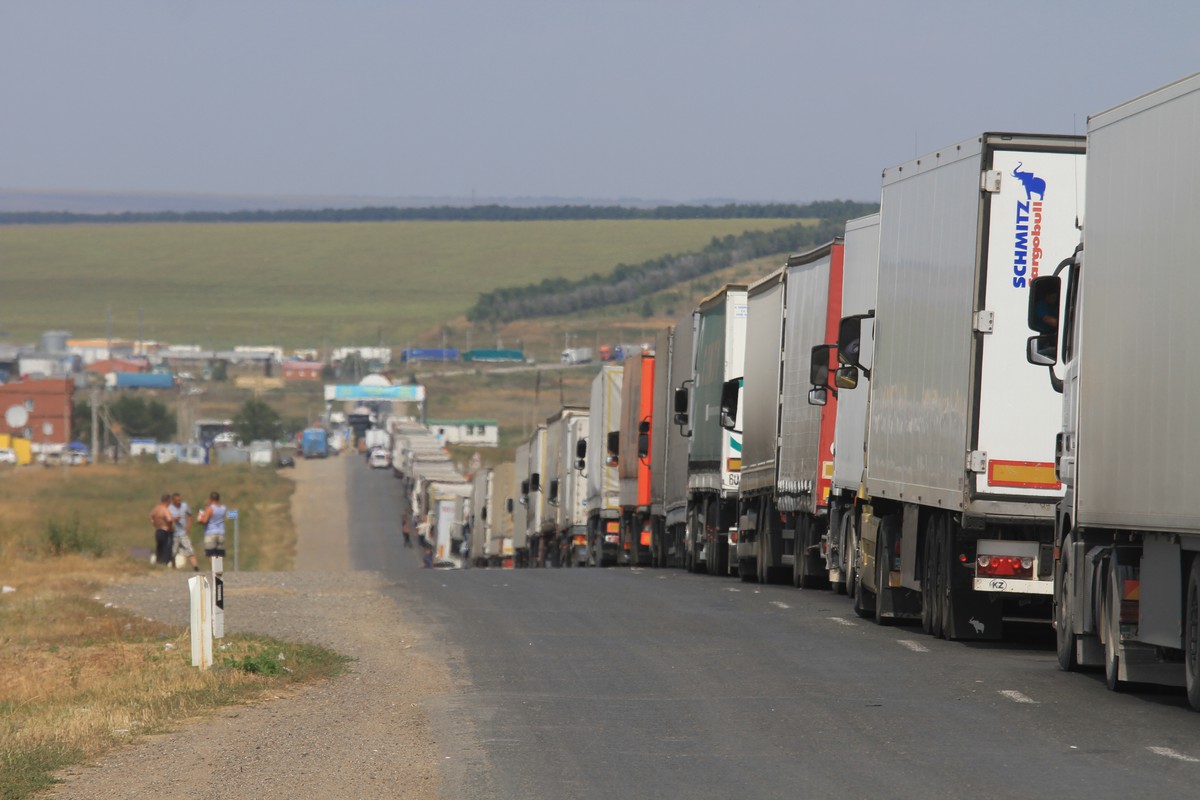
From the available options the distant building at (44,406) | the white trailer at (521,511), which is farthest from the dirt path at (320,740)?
the distant building at (44,406)

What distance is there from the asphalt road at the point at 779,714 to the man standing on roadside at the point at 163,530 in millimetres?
15650

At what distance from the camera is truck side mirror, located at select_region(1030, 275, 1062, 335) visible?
1337cm

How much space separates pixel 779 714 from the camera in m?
11.1

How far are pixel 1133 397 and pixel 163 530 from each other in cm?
2590

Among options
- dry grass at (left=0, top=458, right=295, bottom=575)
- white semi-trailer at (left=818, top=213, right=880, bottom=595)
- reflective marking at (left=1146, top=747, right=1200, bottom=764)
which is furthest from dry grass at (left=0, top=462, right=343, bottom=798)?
dry grass at (left=0, top=458, right=295, bottom=575)

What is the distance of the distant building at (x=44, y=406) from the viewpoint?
171m

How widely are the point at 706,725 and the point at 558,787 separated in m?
2.28

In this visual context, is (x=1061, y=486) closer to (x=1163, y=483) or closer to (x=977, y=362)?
(x=977, y=362)

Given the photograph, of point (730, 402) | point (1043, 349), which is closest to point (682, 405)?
point (730, 402)

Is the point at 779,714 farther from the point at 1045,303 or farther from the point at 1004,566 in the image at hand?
the point at 1004,566

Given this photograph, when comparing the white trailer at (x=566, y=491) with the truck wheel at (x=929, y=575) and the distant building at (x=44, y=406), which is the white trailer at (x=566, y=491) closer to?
the truck wheel at (x=929, y=575)

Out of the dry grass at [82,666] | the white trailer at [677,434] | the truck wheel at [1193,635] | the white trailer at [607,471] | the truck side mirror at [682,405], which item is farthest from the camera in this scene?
the white trailer at [607,471]

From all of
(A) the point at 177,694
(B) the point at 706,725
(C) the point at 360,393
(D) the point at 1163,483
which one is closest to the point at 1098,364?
(D) the point at 1163,483

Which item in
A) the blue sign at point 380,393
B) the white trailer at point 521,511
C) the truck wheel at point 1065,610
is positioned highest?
the blue sign at point 380,393
